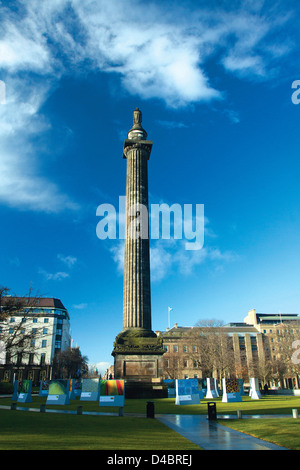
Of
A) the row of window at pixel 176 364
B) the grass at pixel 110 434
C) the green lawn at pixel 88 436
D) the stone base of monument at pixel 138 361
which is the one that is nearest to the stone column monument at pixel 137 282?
the stone base of monument at pixel 138 361

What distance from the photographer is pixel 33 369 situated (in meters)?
95.2

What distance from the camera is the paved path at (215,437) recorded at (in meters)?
11.0

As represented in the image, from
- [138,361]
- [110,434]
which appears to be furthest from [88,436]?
[138,361]

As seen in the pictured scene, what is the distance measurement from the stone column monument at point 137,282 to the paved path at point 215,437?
23.5m

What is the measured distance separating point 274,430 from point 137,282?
3121 centimetres

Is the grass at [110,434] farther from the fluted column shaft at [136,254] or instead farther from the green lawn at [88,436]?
the fluted column shaft at [136,254]

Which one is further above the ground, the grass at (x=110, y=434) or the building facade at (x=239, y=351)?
the building facade at (x=239, y=351)

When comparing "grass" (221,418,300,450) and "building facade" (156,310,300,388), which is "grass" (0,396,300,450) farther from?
"building facade" (156,310,300,388)

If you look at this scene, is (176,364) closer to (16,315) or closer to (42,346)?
(42,346)

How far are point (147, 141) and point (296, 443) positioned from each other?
45.1 m

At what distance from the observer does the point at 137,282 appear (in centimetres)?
4478

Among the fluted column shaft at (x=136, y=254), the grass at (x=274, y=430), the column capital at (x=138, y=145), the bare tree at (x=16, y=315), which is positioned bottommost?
the grass at (x=274, y=430)

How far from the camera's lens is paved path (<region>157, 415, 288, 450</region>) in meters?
11.0
